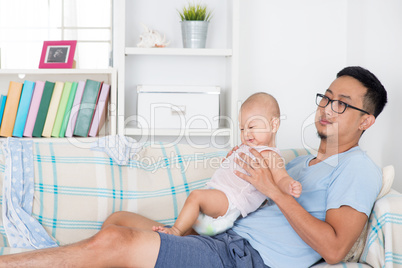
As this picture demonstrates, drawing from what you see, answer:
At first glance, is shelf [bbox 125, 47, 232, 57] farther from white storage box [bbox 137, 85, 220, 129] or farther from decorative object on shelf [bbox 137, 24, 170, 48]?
white storage box [bbox 137, 85, 220, 129]

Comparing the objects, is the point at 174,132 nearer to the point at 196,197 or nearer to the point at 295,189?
the point at 196,197

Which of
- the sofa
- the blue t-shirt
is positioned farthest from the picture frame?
the blue t-shirt

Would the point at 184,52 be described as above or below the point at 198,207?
above

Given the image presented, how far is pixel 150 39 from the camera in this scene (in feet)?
9.20

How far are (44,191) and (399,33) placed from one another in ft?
5.84

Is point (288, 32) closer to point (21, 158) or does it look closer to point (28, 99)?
point (28, 99)

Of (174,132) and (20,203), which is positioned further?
(174,132)

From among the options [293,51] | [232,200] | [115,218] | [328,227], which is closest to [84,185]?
[115,218]

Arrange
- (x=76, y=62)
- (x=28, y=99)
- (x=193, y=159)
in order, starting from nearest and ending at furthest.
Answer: (x=193, y=159) → (x=28, y=99) → (x=76, y=62)

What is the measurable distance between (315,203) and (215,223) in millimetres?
373

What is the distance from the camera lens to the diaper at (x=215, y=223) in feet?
5.91

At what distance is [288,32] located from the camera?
308 centimetres

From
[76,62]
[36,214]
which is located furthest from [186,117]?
[36,214]

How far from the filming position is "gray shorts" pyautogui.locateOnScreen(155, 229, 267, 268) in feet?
5.11
